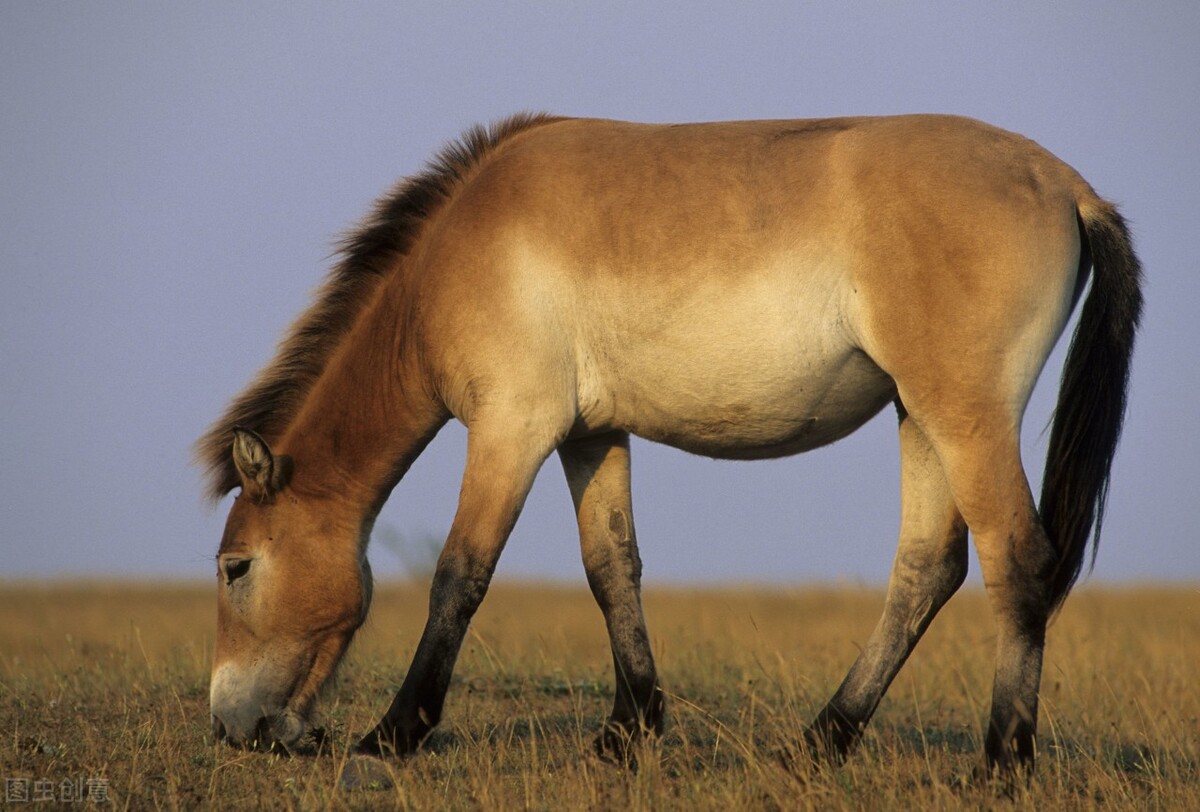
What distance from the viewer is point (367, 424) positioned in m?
5.38

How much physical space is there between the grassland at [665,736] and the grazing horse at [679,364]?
31 cm

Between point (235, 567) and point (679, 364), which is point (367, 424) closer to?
point (235, 567)

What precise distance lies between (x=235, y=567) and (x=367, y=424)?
867 mm

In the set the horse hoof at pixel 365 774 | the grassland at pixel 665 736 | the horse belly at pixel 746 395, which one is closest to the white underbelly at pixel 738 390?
the horse belly at pixel 746 395

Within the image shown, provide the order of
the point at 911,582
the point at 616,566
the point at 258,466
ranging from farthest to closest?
the point at 616,566 < the point at 258,466 < the point at 911,582

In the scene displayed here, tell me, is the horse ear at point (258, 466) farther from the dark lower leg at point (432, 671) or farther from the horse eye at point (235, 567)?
the dark lower leg at point (432, 671)

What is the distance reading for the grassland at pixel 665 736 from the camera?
418cm

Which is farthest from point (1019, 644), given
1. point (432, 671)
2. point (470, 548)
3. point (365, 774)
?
point (365, 774)

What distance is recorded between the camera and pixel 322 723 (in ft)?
18.7

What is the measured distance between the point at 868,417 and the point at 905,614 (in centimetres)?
87

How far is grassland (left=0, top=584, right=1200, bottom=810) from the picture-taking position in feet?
13.7

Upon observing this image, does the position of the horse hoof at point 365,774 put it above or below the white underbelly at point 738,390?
below

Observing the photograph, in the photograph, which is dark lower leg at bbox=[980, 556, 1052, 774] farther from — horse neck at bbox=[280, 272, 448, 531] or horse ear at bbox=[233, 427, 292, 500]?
horse ear at bbox=[233, 427, 292, 500]

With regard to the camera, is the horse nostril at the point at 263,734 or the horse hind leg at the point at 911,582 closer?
the horse hind leg at the point at 911,582
